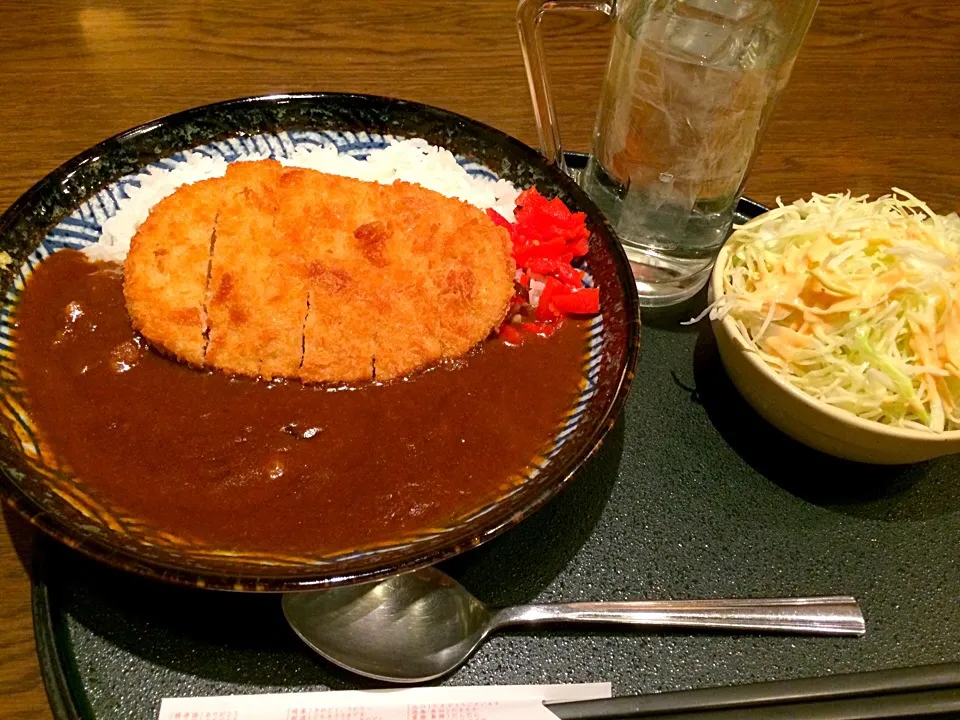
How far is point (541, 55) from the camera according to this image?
64.5 inches

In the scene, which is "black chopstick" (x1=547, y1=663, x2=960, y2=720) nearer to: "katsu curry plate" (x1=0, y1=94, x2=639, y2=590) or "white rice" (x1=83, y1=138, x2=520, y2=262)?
"katsu curry plate" (x1=0, y1=94, x2=639, y2=590)

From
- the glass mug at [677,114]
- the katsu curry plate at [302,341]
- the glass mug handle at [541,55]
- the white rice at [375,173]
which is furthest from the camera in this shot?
the white rice at [375,173]

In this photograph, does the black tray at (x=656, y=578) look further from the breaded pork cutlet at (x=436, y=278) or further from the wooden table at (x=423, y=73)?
the wooden table at (x=423, y=73)

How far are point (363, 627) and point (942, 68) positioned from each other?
2996 mm

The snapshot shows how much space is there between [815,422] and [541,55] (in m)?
1.03

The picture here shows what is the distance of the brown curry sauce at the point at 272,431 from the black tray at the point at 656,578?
13 centimetres

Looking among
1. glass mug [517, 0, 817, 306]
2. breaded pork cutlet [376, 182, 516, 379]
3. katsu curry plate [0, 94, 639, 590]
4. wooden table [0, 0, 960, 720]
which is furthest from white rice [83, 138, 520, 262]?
wooden table [0, 0, 960, 720]

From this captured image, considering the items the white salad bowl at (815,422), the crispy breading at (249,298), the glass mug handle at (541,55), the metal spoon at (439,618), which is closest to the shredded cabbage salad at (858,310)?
the white salad bowl at (815,422)

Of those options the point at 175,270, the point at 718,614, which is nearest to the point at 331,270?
the point at 175,270

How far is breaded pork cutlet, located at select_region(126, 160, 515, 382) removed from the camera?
140 cm

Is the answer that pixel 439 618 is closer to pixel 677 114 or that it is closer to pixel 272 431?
pixel 272 431

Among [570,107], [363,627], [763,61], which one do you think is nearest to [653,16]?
[763,61]

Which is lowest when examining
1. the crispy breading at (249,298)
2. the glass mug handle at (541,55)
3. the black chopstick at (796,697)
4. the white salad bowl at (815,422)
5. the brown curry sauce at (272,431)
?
the black chopstick at (796,697)

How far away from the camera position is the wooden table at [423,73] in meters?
2.22
